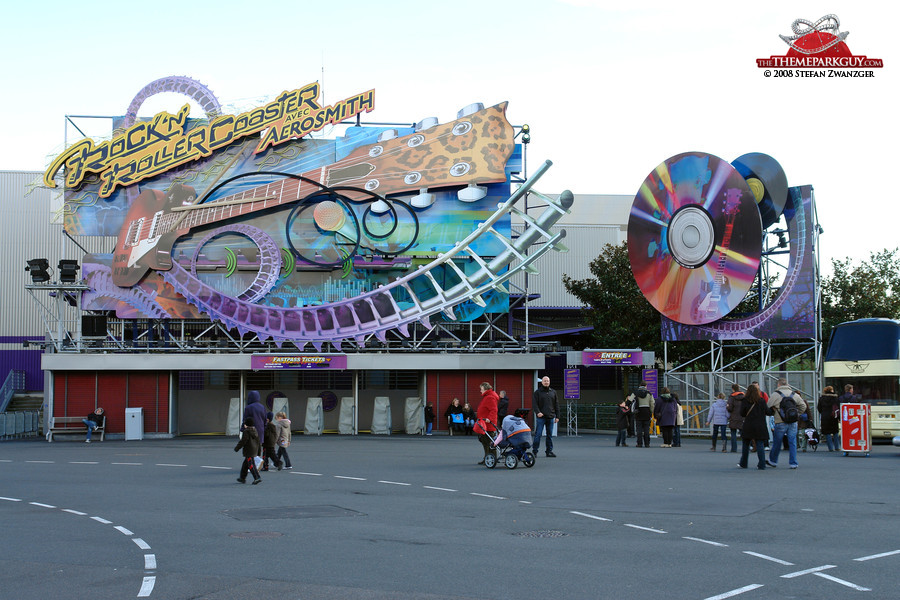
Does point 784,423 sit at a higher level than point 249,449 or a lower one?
higher

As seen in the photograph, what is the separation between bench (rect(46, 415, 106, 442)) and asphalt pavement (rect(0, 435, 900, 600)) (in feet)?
51.5

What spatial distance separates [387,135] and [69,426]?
17420 mm

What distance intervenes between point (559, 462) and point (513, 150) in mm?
21824

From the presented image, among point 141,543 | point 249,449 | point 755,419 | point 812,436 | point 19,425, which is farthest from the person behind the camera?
point 19,425

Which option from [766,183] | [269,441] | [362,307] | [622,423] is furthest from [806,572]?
[362,307]

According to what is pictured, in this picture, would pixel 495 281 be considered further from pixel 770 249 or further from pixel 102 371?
pixel 102 371

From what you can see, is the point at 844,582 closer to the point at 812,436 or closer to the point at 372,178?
the point at 812,436

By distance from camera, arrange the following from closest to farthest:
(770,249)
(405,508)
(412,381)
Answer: (405,508)
(770,249)
(412,381)

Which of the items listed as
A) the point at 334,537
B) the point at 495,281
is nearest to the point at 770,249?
the point at 495,281

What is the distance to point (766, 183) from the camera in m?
35.0

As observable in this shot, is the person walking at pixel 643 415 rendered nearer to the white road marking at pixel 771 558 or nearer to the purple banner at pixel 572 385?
the purple banner at pixel 572 385

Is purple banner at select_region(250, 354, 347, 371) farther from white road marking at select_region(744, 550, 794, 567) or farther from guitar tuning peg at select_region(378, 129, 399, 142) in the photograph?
white road marking at select_region(744, 550, 794, 567)

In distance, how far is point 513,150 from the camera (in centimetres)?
4103

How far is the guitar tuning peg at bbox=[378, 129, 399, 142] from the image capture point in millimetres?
41156
